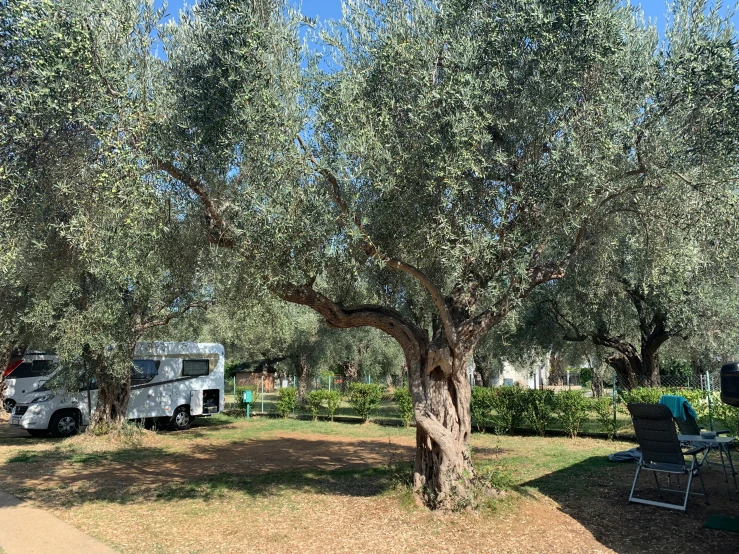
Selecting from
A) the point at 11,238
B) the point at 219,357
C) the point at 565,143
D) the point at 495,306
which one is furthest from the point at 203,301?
the point at 565,143

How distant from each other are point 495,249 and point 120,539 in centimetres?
514

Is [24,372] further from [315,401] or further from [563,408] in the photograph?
[563,408]

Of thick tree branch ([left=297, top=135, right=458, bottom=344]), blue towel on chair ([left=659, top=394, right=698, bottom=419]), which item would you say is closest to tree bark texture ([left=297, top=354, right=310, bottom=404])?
blue towel on chair ([left=659, top=394, right=698, bottom=419])

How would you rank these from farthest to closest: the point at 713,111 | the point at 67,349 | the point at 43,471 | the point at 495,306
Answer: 1. the point at 67,349
2. the point at 43,471
3. the point at 495,306
4. the point at 713,111

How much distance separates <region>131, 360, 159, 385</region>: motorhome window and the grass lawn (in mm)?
3470

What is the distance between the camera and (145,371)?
56.5 feet

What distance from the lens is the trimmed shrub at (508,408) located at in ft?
48.6

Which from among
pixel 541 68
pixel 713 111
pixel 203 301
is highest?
pixel 541 68

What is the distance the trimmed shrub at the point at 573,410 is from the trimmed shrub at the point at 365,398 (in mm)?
6528

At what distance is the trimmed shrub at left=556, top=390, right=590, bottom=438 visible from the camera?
1369cm

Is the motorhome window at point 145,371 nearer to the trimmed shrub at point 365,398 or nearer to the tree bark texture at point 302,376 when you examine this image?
the trimmed shrub at point 365,398

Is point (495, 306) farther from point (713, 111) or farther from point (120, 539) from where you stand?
point (120, 539)

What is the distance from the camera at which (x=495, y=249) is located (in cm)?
595

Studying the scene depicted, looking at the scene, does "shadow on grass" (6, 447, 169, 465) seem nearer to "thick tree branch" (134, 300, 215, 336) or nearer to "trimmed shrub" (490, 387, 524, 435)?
"thick tree branch" (134, 300, 215, 336)
